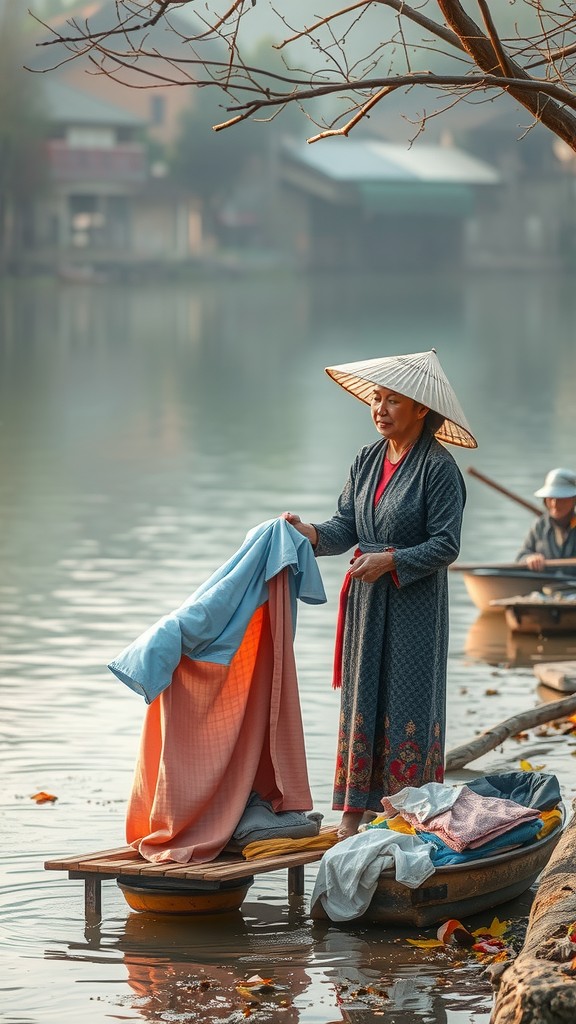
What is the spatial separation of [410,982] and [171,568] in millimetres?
8596

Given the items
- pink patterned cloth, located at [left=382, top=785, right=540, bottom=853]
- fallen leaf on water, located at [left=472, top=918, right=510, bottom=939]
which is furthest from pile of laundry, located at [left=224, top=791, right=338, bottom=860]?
fallen leaf on water, located at [left=472, top=918, right=510, bottom=939]

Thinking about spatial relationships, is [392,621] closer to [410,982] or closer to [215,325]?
[410,982]

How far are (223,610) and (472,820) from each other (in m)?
1.15

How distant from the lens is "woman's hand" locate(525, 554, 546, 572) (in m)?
11.7

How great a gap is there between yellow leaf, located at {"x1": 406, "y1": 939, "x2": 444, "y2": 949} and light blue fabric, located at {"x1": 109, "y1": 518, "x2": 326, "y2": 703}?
1.16 metres

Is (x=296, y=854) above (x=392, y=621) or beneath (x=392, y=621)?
beneath

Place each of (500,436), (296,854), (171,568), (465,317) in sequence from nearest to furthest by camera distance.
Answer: (296,854)
(171,568)
(500,436)
(465,317)

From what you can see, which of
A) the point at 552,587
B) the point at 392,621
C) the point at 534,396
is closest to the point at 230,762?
the point at 392,621

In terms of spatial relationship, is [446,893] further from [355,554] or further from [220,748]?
[355,554]

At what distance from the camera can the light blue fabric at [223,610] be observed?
6008 mm

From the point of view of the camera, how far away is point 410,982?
17.8 feet

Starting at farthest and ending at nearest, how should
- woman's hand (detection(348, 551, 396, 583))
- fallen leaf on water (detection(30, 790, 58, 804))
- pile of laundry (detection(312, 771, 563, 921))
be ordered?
fallen leaf on water (detection(30, 790, 58, 804))
woman's hand (detection(348, 551, 396, 583))
pile of laundry (detection(312, 771, 563, 921))

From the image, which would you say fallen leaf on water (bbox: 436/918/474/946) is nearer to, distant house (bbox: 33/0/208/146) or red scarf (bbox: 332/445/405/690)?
red scarf (bbox: 332/445/405/690)

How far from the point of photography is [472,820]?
19.8ft
